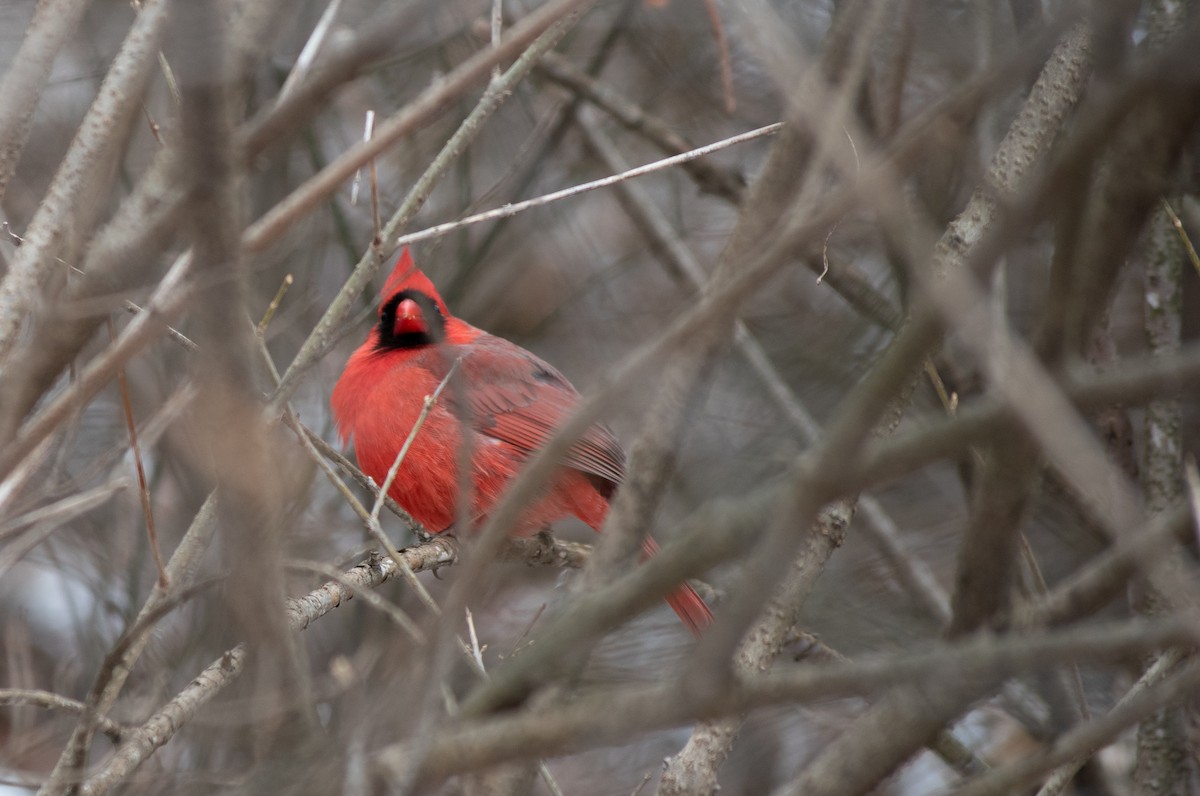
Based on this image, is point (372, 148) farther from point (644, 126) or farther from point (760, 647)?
point (644, 126)

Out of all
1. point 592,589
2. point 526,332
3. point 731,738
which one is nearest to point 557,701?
point 592,589

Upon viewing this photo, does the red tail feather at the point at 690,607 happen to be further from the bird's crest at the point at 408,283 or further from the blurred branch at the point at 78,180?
the blurred branch at the point at 78,180

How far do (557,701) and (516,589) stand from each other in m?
3.34

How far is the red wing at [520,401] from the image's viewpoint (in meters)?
4.04

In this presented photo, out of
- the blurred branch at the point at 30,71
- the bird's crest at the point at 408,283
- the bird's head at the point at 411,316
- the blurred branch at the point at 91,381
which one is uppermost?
the blurred branch at the point at 30,71

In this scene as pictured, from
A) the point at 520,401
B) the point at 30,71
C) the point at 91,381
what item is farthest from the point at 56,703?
the point at 520,401

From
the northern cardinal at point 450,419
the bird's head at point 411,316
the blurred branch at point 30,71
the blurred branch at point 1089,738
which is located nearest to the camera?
the blurred branch at point 1089,738

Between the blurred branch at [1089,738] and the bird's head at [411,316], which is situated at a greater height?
the blurred branch at [1089,738]

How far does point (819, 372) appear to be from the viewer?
4.39m

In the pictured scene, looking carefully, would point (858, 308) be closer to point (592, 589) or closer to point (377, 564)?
point (377, 564)

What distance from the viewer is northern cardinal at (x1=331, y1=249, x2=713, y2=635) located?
380 cm

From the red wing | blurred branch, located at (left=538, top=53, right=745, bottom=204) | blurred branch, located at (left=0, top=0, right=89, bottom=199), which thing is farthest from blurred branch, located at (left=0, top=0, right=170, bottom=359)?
blurred branch, located at (left=538, top=53, right=745, bottom=204)

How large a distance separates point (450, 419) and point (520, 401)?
32 centimetres

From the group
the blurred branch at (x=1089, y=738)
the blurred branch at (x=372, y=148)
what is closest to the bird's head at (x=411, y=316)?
the blurred branch at (x=372, y=148)
